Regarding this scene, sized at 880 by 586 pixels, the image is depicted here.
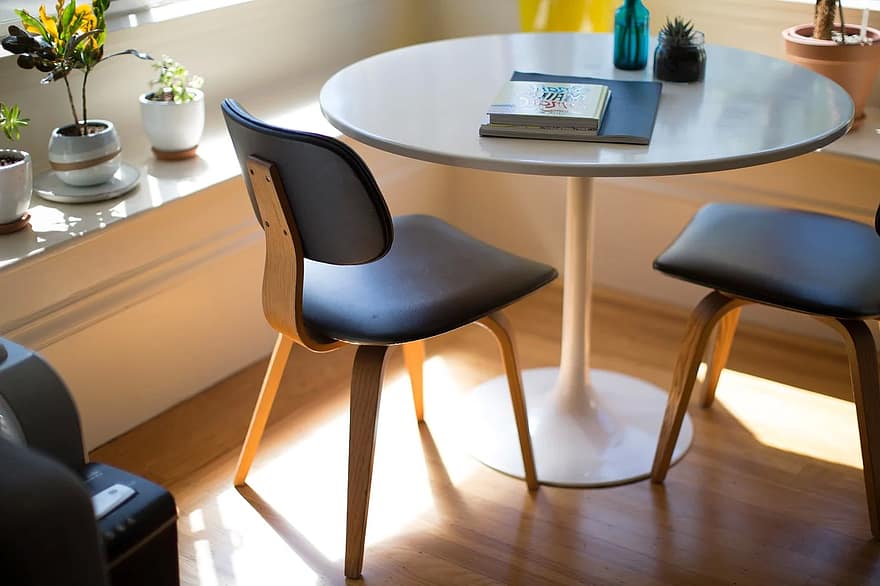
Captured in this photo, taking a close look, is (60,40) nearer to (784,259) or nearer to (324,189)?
(324,189)

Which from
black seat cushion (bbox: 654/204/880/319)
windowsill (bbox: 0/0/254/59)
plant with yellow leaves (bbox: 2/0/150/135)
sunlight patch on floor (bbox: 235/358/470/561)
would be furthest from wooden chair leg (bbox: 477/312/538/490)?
windowsill (bbox: 0/0/254/59)

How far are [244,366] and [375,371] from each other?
86 centimetres

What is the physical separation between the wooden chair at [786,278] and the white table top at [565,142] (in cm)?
25

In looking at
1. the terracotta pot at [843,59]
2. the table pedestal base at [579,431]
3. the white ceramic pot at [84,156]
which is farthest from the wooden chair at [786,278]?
the white ceramic pot at [84,156]

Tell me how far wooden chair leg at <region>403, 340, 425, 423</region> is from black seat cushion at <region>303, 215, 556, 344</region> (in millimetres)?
→ 323

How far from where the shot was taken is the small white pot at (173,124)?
2.27 m

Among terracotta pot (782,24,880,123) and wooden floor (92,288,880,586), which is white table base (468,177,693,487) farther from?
terracotta pot (782,24,880,123)

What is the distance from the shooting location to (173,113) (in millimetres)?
2271

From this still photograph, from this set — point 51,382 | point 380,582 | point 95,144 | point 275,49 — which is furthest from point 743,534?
point 275,49

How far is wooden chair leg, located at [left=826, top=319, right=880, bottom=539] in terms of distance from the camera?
Answer: 1.82 meters

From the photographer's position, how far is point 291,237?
5.43 feet

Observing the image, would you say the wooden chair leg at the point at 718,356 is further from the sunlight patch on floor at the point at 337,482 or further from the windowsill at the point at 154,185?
the windowsill at the point at 154,185

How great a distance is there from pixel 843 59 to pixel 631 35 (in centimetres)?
54

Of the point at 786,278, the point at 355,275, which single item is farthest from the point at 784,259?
the point at 355,275
